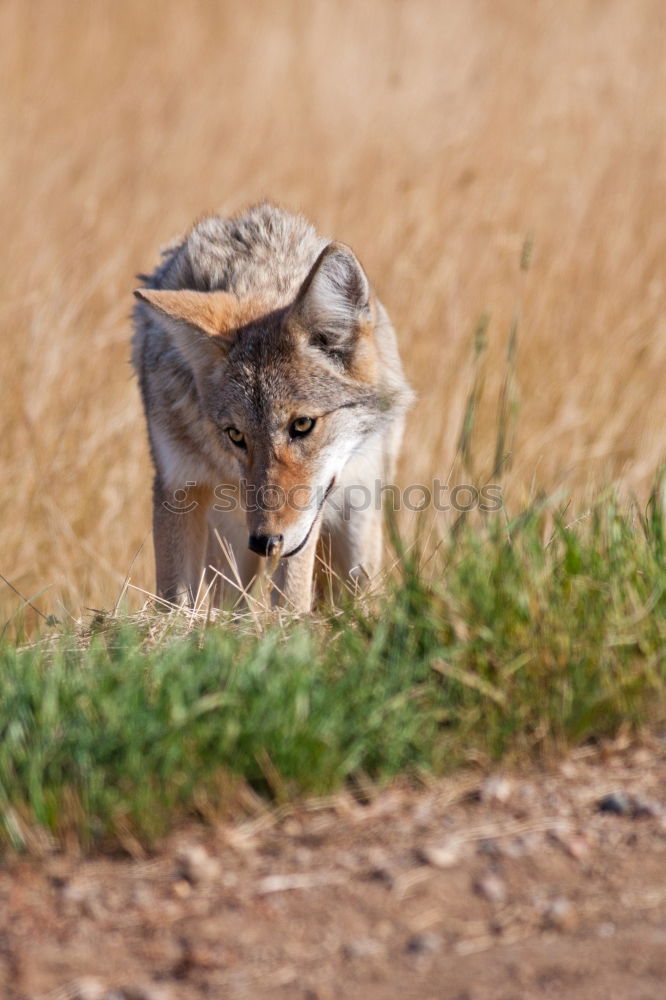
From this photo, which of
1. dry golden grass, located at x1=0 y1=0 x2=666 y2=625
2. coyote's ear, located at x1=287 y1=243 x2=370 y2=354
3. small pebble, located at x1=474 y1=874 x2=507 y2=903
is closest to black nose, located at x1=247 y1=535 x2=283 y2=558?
coyote's ear, located at x1=287 y1=243 x2=370 y2=354

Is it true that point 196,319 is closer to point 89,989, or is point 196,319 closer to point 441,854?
point 441,854

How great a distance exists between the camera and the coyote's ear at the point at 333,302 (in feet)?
14.3

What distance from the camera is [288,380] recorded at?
4590 millimetres

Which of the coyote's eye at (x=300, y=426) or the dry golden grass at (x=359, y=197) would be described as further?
the dry golden grass at (x=359, y=197)

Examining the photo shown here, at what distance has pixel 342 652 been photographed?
116 inches

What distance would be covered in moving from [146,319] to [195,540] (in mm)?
1068

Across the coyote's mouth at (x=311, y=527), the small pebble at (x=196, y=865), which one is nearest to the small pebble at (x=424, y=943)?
the small pebble at (x=196, y=865)

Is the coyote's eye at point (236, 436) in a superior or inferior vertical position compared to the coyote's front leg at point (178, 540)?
superior

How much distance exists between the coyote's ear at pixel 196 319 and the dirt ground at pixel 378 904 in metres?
2.44

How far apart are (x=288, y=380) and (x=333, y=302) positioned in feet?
1.17

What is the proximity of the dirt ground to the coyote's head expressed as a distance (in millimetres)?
1927

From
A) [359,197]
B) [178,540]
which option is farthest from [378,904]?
[359,197]

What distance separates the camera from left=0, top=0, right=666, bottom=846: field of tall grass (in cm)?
262

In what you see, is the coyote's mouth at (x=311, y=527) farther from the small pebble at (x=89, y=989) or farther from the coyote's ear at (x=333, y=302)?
the small pebble at (x=89, y=989)
